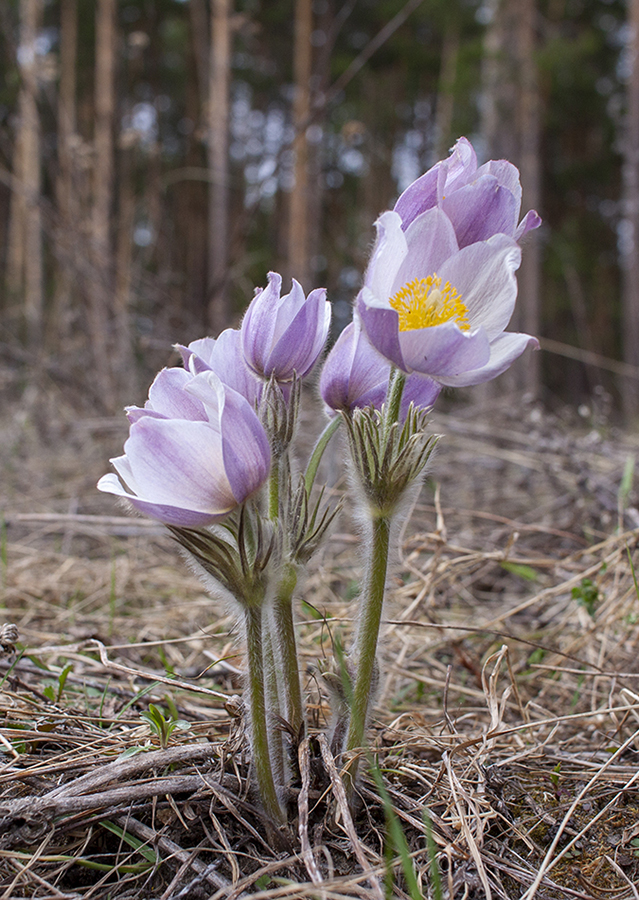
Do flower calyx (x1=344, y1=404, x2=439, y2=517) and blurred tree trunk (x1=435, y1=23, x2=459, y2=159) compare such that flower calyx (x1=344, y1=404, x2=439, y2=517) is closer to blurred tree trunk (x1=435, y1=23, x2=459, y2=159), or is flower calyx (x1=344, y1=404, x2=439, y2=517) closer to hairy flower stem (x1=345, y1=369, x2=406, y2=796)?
hairy flower stem (x1=345, y1=369, x2=406, y2=796)

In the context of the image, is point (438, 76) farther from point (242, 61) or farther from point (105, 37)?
point (105, 37)

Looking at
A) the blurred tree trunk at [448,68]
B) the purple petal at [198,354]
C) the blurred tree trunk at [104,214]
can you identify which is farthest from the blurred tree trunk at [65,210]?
the blurred tree trunk at [448,68]

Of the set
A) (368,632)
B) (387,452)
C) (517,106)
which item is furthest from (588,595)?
Answer: (517,106)

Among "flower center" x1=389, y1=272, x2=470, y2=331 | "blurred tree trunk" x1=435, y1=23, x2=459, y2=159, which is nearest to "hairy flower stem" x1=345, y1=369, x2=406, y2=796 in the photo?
"flower center" x1=389, y1=272, x2=470, y2=331

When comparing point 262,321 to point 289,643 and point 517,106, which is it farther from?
point 517,106

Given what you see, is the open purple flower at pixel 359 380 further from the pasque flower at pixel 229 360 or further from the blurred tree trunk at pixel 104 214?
the blurred tree trunk at pixel 104 214

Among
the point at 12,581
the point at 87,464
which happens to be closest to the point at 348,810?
the point at 12,581
